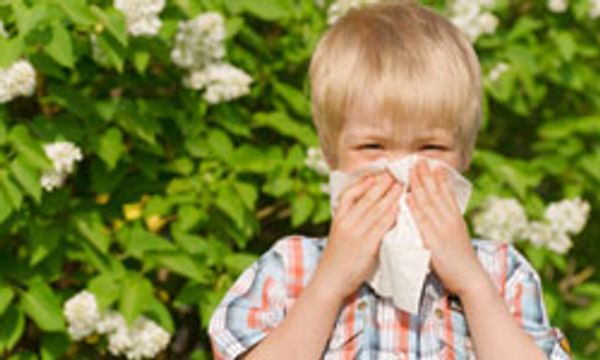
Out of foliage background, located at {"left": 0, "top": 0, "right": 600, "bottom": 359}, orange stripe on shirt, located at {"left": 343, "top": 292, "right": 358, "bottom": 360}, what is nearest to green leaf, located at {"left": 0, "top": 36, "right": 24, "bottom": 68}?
foliage background, located at {"left": 0, "top": 0, "right": 600, "bottom": 359}

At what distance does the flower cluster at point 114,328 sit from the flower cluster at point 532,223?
1.12 metres

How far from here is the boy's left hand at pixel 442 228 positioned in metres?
2.32

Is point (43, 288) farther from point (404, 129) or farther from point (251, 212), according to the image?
point (404, 129)

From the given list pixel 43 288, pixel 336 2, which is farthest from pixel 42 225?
pixel 336 2

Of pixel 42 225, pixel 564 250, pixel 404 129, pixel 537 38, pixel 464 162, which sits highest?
pixel 404 129

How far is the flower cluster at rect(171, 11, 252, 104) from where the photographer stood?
3.58 m

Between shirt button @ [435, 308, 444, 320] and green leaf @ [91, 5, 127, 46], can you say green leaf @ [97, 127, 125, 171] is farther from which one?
shirt button @ [435, 308, 444, 320]

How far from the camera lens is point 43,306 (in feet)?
11.5

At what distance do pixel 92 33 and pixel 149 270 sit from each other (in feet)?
2.60

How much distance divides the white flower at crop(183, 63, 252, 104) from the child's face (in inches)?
49.4

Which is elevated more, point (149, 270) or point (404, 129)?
point (404, 129)

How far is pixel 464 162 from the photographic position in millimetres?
2479

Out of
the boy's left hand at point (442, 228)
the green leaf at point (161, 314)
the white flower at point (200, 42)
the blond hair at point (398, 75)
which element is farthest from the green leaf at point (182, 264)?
the boy's left hand at point (442, 228)

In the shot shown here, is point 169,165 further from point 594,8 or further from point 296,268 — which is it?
point 594,8
